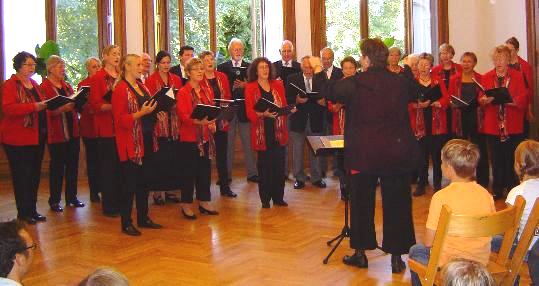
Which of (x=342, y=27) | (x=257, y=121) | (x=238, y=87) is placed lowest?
(x=257, y=121)

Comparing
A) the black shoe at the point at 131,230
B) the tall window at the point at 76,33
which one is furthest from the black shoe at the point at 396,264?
the tall window at the point at 76,33

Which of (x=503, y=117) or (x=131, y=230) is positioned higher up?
(x=503, y=117)

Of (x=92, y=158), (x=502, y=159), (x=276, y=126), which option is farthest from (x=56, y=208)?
(x=502, y=159)

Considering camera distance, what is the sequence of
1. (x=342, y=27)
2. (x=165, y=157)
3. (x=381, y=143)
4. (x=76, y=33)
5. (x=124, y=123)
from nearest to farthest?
(x=381, y=143) < (x=124, y=123) < (x=165, y=157) < (x=76, y=33) < (x=342, y=27)

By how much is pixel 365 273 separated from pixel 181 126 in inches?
92.8

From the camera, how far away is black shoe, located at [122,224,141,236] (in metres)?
5.39

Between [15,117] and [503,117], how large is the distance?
15.1ft

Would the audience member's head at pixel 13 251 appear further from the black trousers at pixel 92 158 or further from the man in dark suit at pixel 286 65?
the man in dark suit at pixel 286 65

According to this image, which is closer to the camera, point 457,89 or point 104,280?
point 104,280

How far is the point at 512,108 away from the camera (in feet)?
21.1

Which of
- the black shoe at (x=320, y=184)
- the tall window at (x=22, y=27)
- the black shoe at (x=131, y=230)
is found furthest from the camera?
the tall window at (x=22, y=27)

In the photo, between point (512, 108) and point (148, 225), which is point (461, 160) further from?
point (512, 108)

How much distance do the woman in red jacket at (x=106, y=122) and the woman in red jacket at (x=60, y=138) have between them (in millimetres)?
288

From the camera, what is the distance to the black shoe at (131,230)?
5.39 meters
